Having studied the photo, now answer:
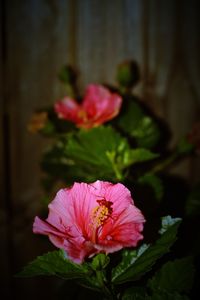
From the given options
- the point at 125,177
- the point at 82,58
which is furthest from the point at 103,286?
the point at 82,58

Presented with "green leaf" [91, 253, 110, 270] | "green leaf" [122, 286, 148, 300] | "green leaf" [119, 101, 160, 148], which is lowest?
"green leaf" [122, 286, 148, 300]

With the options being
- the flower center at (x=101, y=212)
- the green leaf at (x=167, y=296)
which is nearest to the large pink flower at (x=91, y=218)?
the flower center at (x=101, y=212)

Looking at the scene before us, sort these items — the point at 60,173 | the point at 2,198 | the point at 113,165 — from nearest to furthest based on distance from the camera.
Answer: the point at 113,165 → the point at 60,173 → the point at 2,198

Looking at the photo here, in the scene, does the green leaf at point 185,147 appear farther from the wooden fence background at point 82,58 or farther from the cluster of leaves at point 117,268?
the cluster of leaves at point 117,268

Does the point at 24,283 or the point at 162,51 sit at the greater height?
the point at 162,51

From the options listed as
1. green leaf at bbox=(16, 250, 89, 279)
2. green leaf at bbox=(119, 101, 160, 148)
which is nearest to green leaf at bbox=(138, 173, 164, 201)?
green leaf at bbox=(119, 101, 160, 148)

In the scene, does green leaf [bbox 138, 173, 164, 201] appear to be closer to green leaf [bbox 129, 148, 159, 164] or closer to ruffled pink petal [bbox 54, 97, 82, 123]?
green leaf [bbox 129, 148, 159, 164]

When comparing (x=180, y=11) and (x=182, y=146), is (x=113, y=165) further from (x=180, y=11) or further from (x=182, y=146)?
(x=180, y=11)

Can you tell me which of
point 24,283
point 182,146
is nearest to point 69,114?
point 182,146
